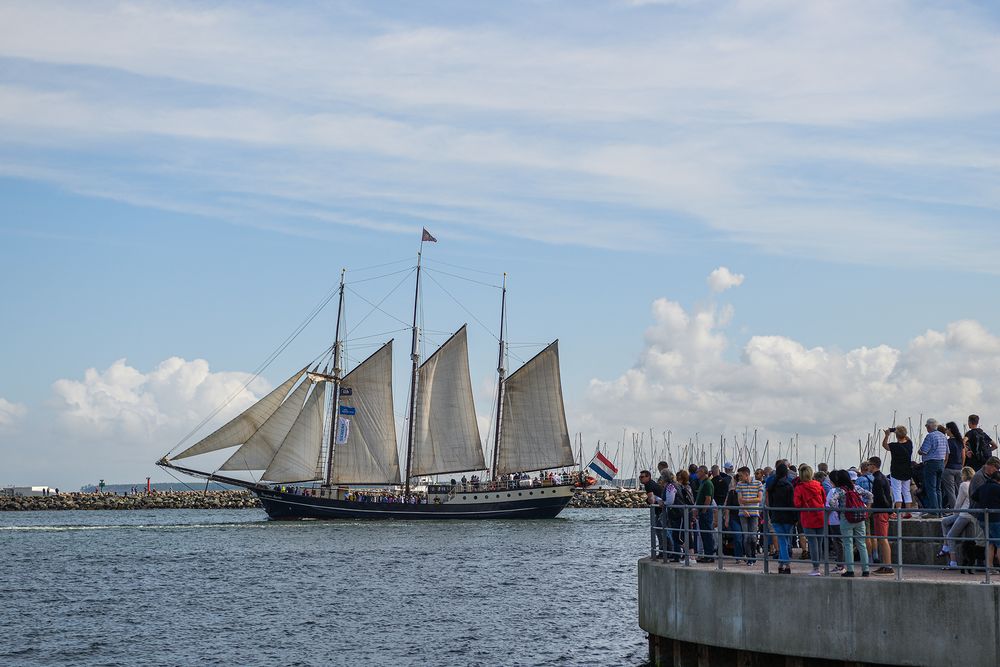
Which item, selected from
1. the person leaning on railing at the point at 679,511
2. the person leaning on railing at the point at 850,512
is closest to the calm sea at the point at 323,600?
the person leaning on railing at the point at 679,511

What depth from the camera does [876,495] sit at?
17.8 m

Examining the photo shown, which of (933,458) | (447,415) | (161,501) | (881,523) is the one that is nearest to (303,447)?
(447,415)

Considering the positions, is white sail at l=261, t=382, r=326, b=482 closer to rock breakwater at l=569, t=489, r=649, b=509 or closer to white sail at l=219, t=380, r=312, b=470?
white sail at l=219, t=380, r=312, b=470

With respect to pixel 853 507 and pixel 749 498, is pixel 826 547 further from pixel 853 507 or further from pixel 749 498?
pixel 749 498

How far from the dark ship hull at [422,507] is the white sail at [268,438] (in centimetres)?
782

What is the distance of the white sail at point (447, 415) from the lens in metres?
89.1

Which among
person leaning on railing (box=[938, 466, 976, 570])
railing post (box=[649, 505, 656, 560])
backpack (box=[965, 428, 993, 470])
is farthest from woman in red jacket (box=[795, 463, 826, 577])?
backpack (box=[965, 428, 993, 470])

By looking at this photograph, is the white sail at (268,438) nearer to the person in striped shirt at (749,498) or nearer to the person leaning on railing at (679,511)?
the person leaning on railing at (679,511)

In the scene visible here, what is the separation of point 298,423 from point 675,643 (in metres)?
71.3

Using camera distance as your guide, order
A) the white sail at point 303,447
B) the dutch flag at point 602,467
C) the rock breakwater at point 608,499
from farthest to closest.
Answer: the rock breakwater at point 608,499
the white sail at point 303,447
the dutch flag at point 602,467

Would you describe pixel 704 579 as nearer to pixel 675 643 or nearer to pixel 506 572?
pixel 675 643

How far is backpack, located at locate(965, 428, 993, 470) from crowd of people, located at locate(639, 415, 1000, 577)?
0.02 meters

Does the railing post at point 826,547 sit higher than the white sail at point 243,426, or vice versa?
the white sail at point 243,426

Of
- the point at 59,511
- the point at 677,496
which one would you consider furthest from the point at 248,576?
the point at 59,511
